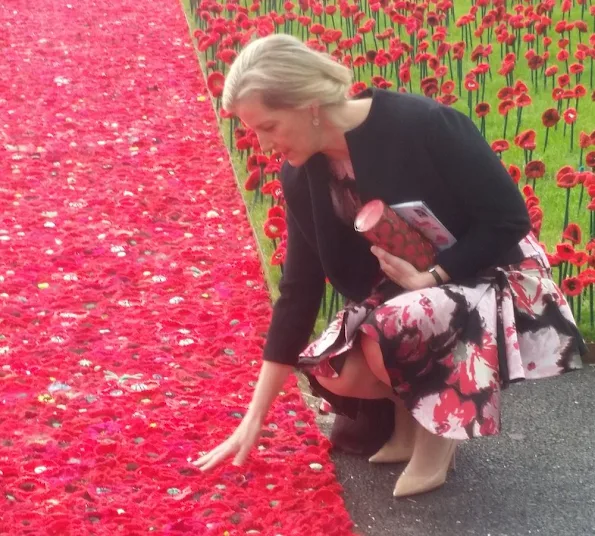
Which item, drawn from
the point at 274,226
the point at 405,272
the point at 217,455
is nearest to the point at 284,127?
the point at 405,272

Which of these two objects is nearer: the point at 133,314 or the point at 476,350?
the point at 476,350

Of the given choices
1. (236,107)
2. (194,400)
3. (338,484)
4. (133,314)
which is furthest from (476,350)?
(133,314)

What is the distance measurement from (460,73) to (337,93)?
442 cm

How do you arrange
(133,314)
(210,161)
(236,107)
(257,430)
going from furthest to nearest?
1. (210,161)
2. (133,314)
3. (257,430)
4. (236,107)

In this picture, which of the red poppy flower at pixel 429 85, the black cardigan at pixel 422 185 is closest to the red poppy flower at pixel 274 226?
the black cardigan at pixel 422 185

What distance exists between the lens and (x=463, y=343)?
3.11 m

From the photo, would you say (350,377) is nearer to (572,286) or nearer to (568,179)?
(572,286)

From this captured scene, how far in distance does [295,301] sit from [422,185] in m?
0.55

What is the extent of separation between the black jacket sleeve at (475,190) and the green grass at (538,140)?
139 centimetres

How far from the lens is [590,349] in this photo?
4.27 metres

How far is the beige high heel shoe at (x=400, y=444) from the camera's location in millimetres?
3578

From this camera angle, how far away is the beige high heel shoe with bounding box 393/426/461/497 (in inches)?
132

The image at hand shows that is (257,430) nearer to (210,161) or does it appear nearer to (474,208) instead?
(474,208)

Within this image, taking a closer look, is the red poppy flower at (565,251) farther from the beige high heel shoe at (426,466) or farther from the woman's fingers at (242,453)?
the woman's fingers at (242,453)
